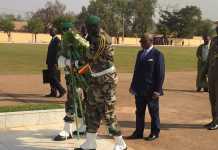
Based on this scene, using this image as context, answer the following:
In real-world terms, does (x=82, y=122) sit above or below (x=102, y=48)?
below

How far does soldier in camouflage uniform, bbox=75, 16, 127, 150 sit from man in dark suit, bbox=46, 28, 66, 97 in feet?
17.6

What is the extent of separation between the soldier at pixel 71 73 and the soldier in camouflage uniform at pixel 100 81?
50cm

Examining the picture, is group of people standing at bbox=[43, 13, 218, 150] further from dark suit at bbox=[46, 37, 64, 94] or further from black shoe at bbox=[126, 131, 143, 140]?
dark suit at bbox=[46, 37, 64, 94]

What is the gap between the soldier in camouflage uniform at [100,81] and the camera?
7.03 m

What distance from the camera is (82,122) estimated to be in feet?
27.6

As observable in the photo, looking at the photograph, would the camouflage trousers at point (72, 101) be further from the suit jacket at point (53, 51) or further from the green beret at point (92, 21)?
the suit jacket at point (53, 51)

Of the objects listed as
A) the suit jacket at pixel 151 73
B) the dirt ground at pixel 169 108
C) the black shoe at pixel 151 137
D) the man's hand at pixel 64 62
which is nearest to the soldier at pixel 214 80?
the dirt ground at pixel 169 108

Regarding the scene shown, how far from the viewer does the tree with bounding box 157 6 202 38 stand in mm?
109300

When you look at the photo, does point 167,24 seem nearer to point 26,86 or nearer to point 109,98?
point 26,86

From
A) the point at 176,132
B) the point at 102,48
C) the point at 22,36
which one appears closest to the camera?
the point at 102,48

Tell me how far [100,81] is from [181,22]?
346ft

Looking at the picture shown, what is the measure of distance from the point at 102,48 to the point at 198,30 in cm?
10852

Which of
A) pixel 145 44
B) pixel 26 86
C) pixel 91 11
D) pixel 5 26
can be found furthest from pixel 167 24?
pixel 145 44

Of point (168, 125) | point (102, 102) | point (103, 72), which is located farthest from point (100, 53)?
point (168, 125)
